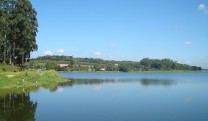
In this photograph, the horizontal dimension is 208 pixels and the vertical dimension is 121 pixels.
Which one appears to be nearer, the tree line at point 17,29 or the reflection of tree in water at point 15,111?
the reflection of tree in water at point 15,111

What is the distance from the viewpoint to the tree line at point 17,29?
53750 millimetres

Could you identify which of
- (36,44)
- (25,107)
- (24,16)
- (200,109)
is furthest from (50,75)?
(200,109)

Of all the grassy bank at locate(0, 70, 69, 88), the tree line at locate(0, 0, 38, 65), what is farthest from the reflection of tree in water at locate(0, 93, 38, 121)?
the tree line at locate(0, 0, 38, 65)

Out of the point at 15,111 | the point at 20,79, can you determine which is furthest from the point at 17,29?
the point at 15,111

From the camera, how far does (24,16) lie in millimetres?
57250

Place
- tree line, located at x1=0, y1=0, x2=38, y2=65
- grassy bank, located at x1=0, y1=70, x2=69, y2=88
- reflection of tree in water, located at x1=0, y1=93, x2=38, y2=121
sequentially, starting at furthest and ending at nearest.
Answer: tree line, located at x1=0, y1=0, x2=38, y2=65, grassy bank, located at x1=0, y1=70, x2=69, y2=88, reflection of tree in water, located at x1=0, y1=93, x2=38, y2=121

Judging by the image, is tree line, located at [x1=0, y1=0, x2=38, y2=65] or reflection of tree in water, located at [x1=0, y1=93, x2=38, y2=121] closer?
reflection of tree in water, located at [x1=0, y1=93, x2=38, y2=121]

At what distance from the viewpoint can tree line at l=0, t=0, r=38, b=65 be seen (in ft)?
176

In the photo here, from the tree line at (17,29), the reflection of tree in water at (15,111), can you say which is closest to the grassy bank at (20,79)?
the tree line at (17,29)

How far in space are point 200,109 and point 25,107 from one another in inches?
649

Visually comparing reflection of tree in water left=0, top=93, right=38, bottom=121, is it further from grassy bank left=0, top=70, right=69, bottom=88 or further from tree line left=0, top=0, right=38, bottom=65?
tree line left=0, top=0, right=38, bottom=65

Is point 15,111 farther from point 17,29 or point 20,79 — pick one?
point 17,29

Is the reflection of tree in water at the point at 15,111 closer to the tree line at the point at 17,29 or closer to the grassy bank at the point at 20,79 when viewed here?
the grassy bank at the point at 20,79

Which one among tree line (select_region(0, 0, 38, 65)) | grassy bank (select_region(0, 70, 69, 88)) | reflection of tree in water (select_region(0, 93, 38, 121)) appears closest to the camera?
reflection of tree in water (select_region(0, 93, 38, 121))
